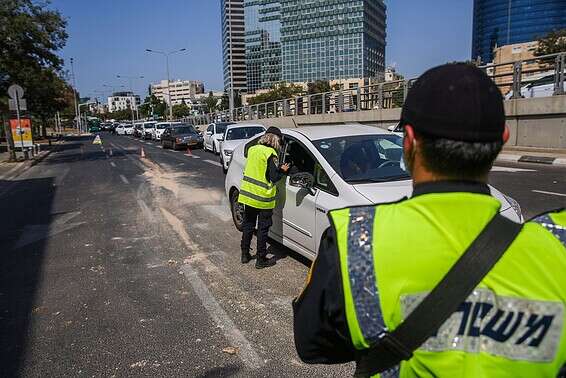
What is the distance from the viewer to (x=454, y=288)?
1109mm

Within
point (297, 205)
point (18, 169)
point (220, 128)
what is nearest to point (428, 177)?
point (297, 205)

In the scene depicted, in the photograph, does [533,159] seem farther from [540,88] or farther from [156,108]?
[156,108]

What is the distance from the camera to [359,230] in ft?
4.09

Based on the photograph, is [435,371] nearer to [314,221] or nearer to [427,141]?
[427,141]

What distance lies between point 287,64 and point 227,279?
143161 millimetres

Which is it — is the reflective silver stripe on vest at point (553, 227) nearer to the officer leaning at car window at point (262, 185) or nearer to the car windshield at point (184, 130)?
the officer leaning at car window at point (262, 185)

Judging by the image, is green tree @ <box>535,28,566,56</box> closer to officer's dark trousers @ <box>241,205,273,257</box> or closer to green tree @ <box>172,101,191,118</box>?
officer's dark trousers @ <box>241,205,273,257</box>

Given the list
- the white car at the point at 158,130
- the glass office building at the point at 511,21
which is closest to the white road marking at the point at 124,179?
the white car at the point at 158,130

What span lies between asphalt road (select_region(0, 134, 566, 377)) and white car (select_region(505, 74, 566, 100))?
6986 millimetres

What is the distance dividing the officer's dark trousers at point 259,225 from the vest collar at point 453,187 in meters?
4.39

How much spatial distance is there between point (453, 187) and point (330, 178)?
3.86 m

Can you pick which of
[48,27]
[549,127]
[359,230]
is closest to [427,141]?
[359,230]

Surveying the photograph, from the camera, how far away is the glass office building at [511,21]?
84562mm

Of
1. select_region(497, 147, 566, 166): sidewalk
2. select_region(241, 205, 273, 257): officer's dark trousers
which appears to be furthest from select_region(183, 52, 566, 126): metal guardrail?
select_region(241, 205, 273, 257): officer's dark trousers
